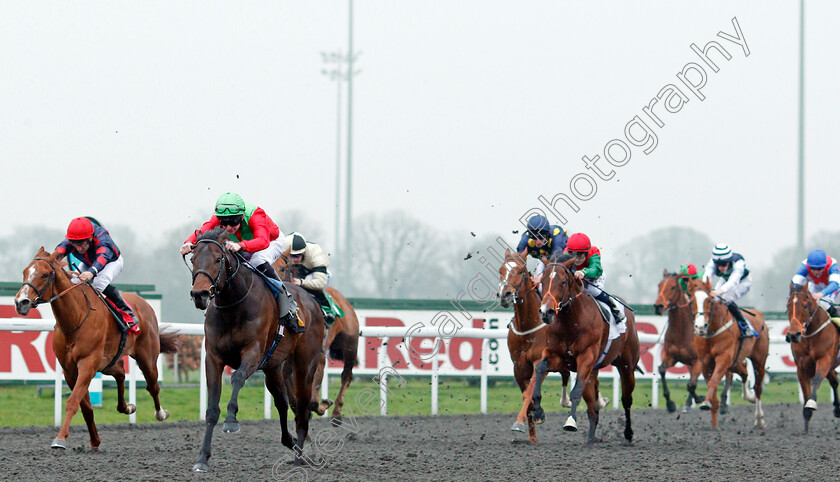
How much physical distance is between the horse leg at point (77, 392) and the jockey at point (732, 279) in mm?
6378

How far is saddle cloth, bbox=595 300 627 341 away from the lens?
25.6 ft

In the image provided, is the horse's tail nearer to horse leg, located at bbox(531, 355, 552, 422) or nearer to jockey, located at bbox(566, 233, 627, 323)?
horse leg, located at bbox(531, 355, 552, 422)

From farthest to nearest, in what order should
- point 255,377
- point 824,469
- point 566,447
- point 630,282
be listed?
point 630,282 < point 255,377 < point 566,447 < point 824,469

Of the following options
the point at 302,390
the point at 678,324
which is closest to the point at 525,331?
the point at 302,390

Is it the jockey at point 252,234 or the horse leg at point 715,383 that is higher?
the jockey at point 252,234

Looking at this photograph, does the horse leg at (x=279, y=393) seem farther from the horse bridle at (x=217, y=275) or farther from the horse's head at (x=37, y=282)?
the horse's head at (x=37, y=282)

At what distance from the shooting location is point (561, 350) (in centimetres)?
751

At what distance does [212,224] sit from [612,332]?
3556 mm

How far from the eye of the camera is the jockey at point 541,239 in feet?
25.1

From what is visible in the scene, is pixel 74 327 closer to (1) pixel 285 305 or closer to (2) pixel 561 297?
(1) pixel 285 305

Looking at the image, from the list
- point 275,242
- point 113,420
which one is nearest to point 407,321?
point 113,420

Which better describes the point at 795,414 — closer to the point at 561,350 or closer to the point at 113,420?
the point at 561,350

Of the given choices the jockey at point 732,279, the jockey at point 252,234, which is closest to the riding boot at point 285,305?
the jockey at point 252,234

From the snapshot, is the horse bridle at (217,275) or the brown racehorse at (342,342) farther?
the brown racehorse at (342,342)
